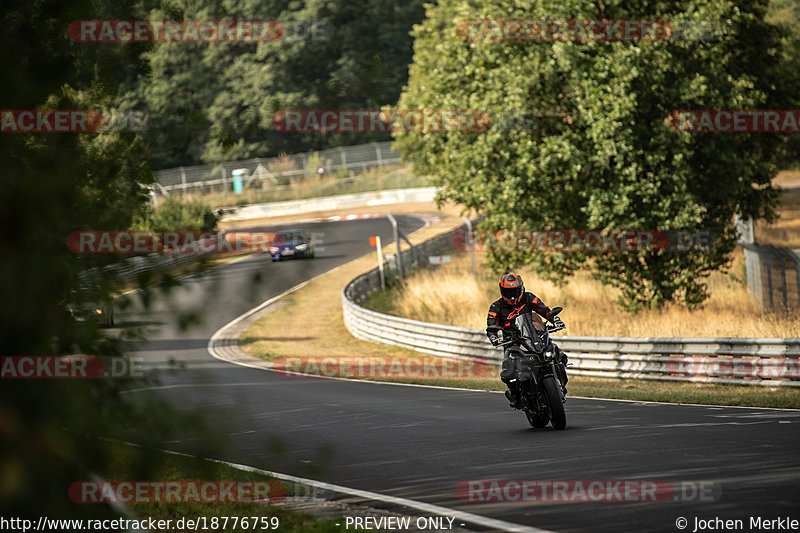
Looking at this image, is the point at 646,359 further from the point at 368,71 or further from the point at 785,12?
the point at 785,12

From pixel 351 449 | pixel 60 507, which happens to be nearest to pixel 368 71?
pixel 60 507

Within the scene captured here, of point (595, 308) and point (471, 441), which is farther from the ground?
point (471, 441)

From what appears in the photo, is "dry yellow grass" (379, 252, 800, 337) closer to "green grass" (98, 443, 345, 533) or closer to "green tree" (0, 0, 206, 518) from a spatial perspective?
"green grass" (98, 443, 345, 533)

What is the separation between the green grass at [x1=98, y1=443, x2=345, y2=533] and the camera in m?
4.25

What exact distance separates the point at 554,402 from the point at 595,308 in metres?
16.9

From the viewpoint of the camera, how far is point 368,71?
5098 millimetres
